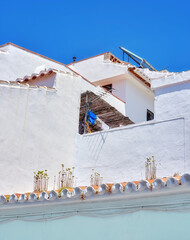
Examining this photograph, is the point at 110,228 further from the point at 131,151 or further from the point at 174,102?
the point at 174,102

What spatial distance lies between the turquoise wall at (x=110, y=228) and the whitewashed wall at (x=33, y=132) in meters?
2.48

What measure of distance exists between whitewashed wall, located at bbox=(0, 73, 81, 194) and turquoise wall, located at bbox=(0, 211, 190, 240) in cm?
248

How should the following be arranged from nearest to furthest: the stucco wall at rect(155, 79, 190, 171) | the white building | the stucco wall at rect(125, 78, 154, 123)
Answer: the white building, the stucco wall at rect(155, 79, 190, 171), the stucco wall at rect(125, 78, 154, 123)

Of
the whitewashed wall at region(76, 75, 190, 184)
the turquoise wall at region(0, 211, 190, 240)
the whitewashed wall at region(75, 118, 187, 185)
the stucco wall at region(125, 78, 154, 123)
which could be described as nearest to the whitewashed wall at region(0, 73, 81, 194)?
the whitewashed wall at region(75, 118, 187, 185)

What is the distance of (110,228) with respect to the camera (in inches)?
363

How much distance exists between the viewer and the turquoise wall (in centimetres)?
837

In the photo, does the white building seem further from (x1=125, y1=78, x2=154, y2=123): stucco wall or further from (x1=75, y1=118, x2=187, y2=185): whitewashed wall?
(x1=125, y1=78, x2=154, y2=123): stucco wall

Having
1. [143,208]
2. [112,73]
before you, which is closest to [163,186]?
[143,208]

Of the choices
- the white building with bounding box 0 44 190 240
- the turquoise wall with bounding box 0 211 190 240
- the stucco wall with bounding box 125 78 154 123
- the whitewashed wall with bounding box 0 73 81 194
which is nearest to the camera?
the turquoise wall with bounding box 0 211 190 240

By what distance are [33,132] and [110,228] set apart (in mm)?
5143

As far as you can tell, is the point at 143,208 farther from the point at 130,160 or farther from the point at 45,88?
the point at 45,88

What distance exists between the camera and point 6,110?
44.2 ft

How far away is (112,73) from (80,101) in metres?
4.66

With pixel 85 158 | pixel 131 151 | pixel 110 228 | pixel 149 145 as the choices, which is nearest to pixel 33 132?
pixel 85 158
